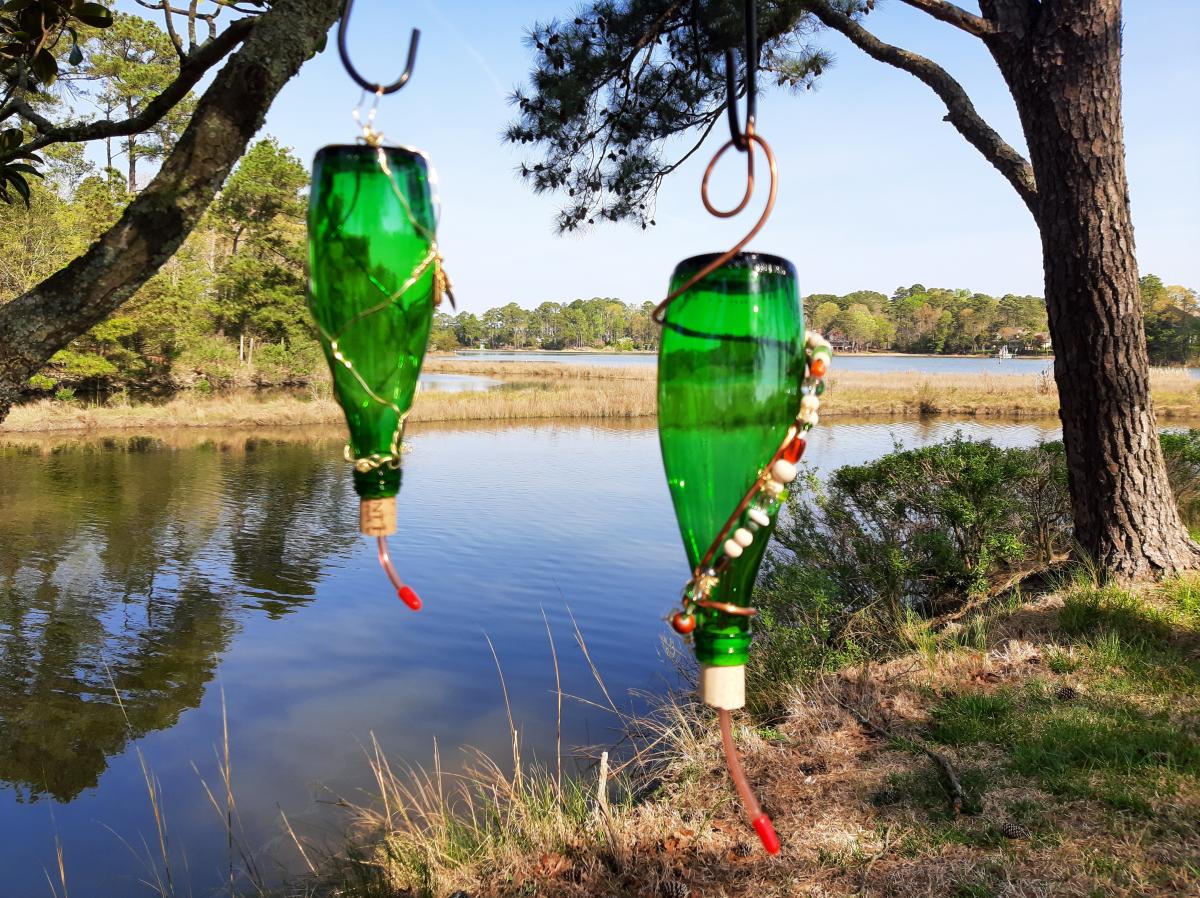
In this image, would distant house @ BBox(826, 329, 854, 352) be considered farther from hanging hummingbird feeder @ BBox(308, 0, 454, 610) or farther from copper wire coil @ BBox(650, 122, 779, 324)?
hanging hummingbird feeder @ BBox(308, 0, 454, 610)

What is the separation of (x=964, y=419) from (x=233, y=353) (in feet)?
70.1

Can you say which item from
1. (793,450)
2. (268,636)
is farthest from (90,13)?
(268,636)

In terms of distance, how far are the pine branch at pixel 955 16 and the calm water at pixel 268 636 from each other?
14.4 feet

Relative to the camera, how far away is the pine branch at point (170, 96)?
1573mm

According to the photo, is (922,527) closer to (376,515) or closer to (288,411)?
(376,515)

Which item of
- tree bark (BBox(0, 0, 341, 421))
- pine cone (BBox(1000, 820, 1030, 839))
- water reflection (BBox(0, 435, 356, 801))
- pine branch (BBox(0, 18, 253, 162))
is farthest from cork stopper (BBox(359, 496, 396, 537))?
water reflection (BBox(0, 435, 356, 801))

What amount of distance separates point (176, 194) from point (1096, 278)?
155 inches

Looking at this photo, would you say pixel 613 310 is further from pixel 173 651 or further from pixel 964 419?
pixel 173 651

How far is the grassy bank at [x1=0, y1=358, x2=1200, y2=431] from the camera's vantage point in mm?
18891

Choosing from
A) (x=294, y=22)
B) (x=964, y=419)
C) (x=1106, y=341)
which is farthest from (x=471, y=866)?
(x=964, y=419)

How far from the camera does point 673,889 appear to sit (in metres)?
2.50

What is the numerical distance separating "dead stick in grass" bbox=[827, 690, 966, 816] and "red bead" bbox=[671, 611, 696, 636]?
245 cm

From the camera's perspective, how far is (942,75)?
15.0 ft

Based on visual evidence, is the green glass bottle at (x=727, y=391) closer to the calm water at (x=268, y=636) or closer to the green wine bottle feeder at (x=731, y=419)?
the green wine bottle feeder at (x=731, y=419)
